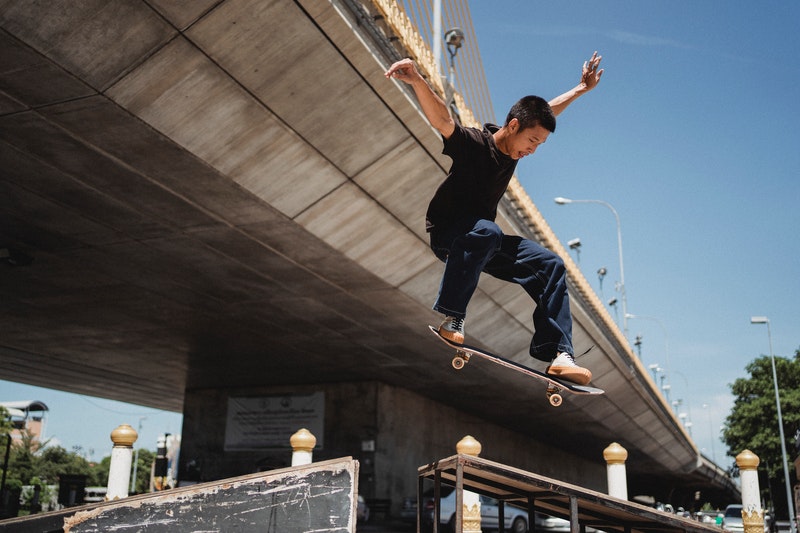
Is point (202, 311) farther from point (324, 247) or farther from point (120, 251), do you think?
point (324, 247)

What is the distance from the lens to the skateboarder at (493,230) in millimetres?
4754

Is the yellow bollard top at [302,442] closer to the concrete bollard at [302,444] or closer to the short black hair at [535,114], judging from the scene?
the concrete bollard at [302,444]

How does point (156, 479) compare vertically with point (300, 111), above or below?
below

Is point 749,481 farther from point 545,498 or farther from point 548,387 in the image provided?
point 548,387

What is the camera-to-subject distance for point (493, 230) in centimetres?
482

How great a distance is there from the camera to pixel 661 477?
61.4 metres

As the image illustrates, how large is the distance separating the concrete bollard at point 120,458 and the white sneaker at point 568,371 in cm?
727

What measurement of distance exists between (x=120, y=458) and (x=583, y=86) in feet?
28.1

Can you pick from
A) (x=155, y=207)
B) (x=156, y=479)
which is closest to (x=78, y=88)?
(x=155, y=207)

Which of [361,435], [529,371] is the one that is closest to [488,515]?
[361,435]

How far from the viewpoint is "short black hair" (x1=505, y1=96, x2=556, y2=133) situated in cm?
468

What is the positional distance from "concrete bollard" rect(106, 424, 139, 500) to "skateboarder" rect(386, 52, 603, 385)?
693 cm

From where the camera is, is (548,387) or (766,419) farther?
(766,419)

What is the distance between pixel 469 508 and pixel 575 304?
1107cm
